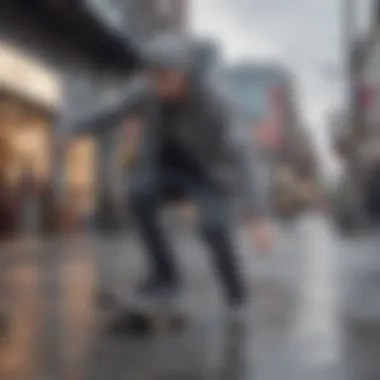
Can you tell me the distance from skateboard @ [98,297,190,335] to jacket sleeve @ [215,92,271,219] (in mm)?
274

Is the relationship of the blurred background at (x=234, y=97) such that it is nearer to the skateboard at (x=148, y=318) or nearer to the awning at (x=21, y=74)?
the awning at (x=21, y=74)

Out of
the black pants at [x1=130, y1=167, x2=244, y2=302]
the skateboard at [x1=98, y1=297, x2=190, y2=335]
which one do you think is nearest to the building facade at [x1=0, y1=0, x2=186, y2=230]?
the black pants at [x1=130, y1=167, x2=244, y2=302]

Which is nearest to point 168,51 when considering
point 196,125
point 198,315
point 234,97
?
point 234,97

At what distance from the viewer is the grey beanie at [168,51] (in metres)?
0.95

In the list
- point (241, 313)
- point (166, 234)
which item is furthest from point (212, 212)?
point (241, 313)

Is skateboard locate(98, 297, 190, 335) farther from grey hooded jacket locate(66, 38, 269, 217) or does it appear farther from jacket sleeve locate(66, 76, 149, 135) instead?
jacket sleeve locate(66, 76, 149, 135)

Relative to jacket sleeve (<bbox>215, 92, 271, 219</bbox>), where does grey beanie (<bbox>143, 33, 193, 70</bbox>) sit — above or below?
above

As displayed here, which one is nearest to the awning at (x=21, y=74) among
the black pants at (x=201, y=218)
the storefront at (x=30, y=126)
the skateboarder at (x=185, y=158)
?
the storefront at (x=30, y=126)

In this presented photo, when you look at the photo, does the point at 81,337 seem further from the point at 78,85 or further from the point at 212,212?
the point at 78,85

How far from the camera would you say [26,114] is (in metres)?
0.88

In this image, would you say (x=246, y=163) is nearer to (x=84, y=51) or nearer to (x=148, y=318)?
(x=84, y=51)

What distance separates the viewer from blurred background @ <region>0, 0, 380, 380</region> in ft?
2.81

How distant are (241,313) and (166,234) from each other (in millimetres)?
163

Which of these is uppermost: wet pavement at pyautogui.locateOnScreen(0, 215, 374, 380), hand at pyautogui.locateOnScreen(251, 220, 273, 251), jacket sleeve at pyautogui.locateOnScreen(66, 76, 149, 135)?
jacket sleeve at pyautogui.locateOnScreen(66, 76, 149, 135)
